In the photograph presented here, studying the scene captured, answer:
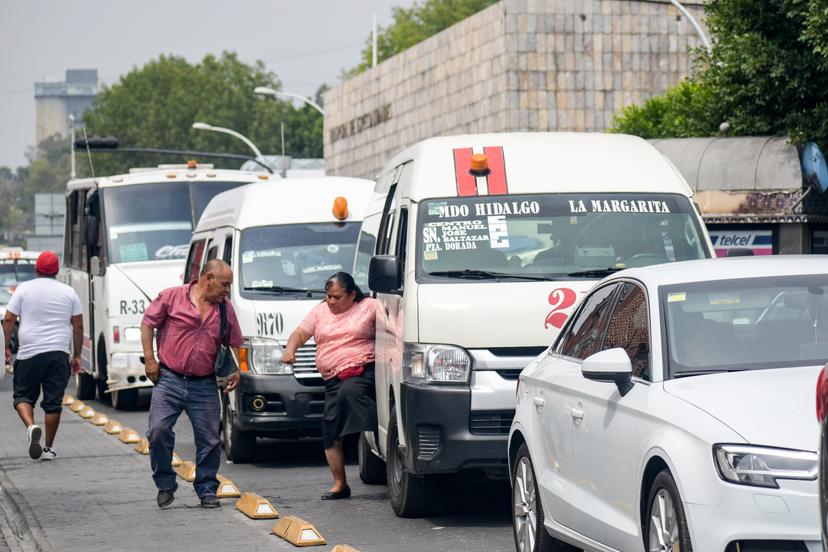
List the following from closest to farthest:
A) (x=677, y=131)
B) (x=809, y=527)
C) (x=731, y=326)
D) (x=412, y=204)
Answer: (x=809, y=527), (x=731, y=326), (x=412, y=204), (x=677, y=131)

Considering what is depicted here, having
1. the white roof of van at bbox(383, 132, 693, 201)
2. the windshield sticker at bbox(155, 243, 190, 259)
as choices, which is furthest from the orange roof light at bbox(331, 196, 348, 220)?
the windshield sticker at bbox(155, 243, 190, 259)

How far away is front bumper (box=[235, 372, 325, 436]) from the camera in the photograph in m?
13.9

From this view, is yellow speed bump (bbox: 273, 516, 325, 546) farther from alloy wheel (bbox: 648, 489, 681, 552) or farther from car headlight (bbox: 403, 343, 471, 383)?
alloy wheel (bbox: 648, 489, 681, 552)

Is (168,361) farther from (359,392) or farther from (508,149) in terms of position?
(508,149)

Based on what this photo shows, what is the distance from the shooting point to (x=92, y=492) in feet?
40.0

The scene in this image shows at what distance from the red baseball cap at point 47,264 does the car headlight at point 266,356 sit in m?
2.09

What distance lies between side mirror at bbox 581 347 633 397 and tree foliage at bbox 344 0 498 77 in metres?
95.3

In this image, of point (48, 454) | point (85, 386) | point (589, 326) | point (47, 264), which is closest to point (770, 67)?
point (85, 386)

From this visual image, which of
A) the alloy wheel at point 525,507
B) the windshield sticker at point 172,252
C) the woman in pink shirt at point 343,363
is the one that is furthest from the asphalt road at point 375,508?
the windshield sticker at point 172,252

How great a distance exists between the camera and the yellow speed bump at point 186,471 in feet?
42.3

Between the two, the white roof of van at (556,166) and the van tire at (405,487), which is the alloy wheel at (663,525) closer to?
the van tire at (405,487)

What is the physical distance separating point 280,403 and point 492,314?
14.5ft

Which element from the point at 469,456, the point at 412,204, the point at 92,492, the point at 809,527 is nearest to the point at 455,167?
the point at 412,204

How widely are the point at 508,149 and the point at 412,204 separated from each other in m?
0.81
